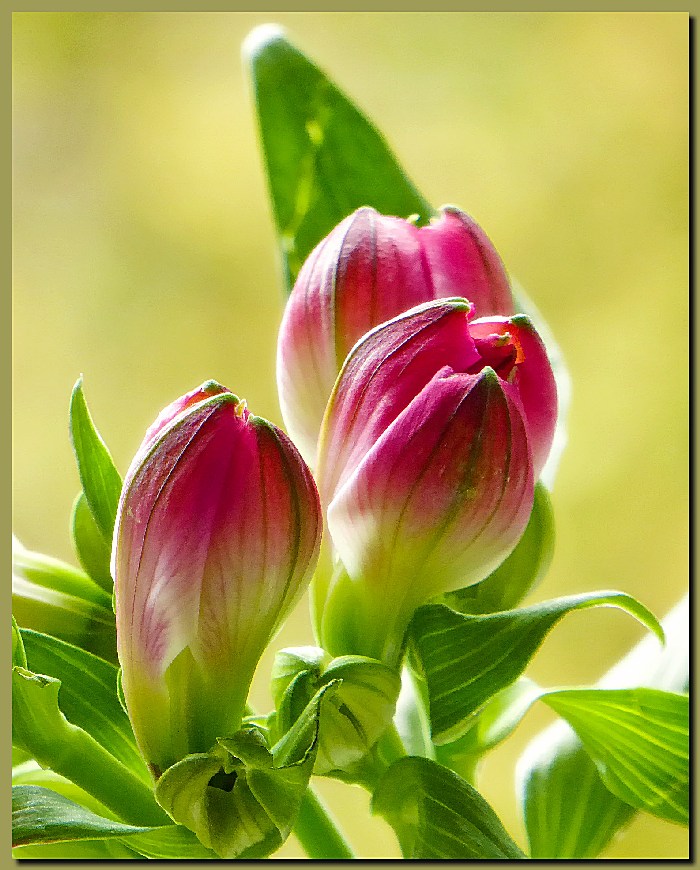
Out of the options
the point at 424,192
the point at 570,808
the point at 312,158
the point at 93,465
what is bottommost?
the point at 570,808

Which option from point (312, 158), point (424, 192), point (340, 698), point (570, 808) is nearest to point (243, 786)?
point (340, 698)

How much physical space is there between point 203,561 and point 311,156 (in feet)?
0.72

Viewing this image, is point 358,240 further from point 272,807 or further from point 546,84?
point 546,84

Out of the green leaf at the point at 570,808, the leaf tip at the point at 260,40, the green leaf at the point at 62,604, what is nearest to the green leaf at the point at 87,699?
the green leaf at the point at 62,604

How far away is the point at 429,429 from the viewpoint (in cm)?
20

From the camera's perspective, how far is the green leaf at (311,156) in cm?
37

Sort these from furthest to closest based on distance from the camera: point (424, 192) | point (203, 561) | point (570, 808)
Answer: point (424, 192)
point (570, 808)
point (203, 561)

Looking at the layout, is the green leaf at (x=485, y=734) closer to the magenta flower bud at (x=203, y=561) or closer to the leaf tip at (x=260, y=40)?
the magenta flower bud at (x=203, y=561)

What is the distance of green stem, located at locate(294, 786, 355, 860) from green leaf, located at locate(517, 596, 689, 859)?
69 mm

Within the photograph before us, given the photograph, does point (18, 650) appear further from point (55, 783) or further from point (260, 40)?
point (260, 40)

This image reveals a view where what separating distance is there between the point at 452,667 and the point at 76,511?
108mm

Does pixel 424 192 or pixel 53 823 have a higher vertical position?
pixel 424 192

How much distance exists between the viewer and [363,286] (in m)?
0.25

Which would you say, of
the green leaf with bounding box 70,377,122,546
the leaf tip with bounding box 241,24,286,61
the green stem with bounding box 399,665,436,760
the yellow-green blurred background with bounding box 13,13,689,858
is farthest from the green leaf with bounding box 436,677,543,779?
the yellow-green blurred background with bounding box 13,13,689,858
